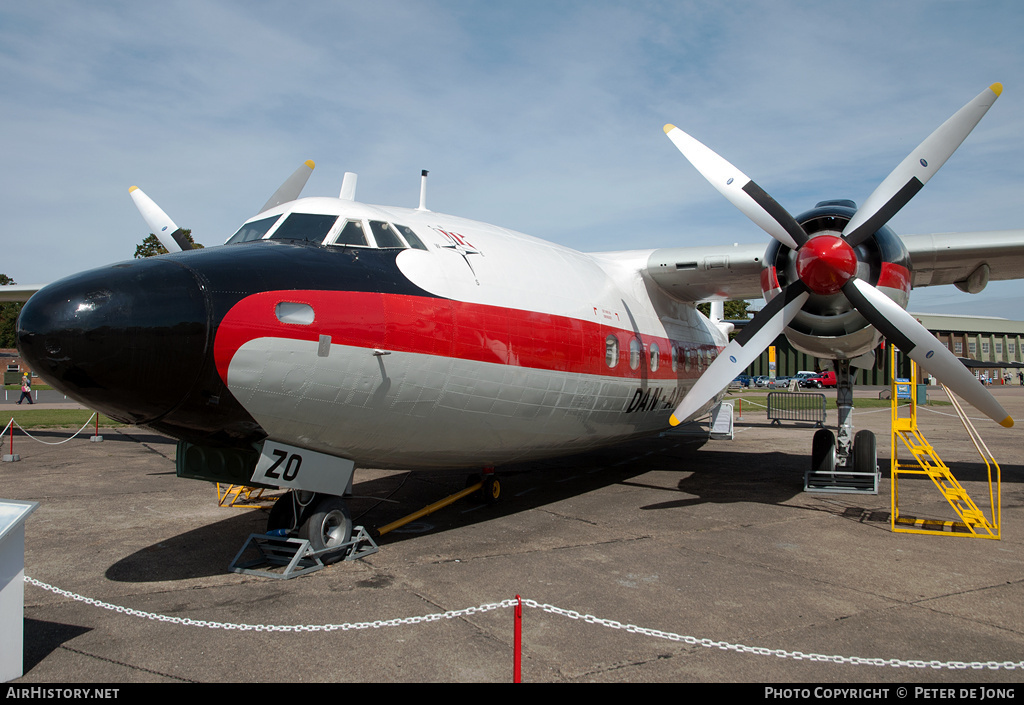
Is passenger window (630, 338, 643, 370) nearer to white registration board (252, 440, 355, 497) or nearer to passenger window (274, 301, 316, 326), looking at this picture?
white registration board (252, 440, 355, 497)

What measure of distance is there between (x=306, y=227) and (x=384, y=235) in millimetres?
830

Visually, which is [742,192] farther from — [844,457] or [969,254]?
[844,457]

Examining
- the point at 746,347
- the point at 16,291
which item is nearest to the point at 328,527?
the point at 746,347

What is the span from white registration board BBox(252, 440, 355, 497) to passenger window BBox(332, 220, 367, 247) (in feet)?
7.37

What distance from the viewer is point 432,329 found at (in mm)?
7074

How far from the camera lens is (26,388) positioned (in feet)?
110

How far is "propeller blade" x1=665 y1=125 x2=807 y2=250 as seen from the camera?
955cm

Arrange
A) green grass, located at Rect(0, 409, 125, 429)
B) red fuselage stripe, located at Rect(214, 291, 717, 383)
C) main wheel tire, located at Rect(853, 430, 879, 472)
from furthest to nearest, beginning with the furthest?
green grass, located at Rect(0, 409, 125, 429)
main wheel tire, located at Rect(853, 430, 879, 472)
red fuselage stripe, located at Rect(214, 291, 717, 383)

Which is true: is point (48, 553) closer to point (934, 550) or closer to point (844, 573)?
point (844, 573)

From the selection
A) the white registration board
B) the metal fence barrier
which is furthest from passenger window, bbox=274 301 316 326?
the metal fence barrier

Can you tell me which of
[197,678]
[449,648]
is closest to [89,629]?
[197,678]

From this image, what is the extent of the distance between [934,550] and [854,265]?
3634mm

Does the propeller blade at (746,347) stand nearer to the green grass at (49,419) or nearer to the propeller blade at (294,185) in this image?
the propeller blade at (294,185)

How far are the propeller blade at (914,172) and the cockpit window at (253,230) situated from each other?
7.42m
